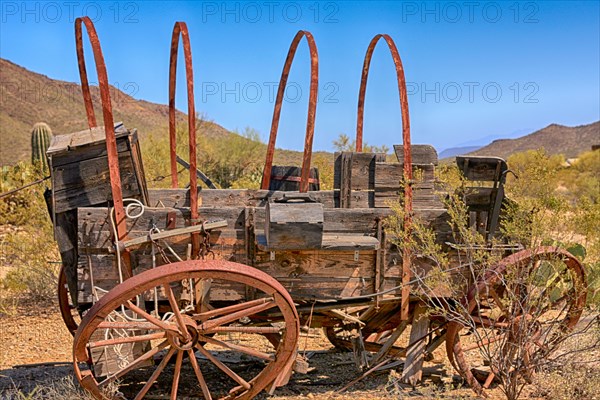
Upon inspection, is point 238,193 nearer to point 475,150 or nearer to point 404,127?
point 404,127

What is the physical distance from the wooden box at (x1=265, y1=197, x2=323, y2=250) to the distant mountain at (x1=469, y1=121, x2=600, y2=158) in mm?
38756

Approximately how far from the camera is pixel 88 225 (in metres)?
3.56

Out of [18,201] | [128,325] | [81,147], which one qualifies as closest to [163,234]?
[128,325]

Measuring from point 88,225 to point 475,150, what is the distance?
150ft

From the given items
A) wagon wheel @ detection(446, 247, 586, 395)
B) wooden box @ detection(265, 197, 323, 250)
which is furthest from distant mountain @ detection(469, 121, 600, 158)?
wooden box @ detection(265, 197, 323, 250)

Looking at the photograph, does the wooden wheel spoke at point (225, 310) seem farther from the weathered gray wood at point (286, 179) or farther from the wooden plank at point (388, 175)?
the weathered gray wood at point (286, 179)

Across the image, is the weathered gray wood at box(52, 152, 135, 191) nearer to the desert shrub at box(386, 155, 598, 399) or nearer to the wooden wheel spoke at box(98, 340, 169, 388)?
the wooden wheel spoke at box(98, 340, 169, 388)

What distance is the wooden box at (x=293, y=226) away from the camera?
3.47 meters

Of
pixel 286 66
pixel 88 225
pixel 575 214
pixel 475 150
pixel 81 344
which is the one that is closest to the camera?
pixel 81 344

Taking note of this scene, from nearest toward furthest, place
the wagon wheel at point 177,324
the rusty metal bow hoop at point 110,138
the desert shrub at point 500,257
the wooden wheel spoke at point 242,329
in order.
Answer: the wagon wheel at point 177,324
the rusty metal bow hoop at point 110,138
the wooden wheel spoke at point 242,329
the desert shrub at point 500,257

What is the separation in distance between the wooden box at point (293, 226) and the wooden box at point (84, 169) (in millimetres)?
985

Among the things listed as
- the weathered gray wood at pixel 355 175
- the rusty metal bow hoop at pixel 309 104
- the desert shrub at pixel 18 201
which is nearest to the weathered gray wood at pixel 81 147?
the rusty metal bow hoop at pixel 309 104

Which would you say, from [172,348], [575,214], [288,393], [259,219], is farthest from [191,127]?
[575,214]

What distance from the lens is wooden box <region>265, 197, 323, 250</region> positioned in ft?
11.4
